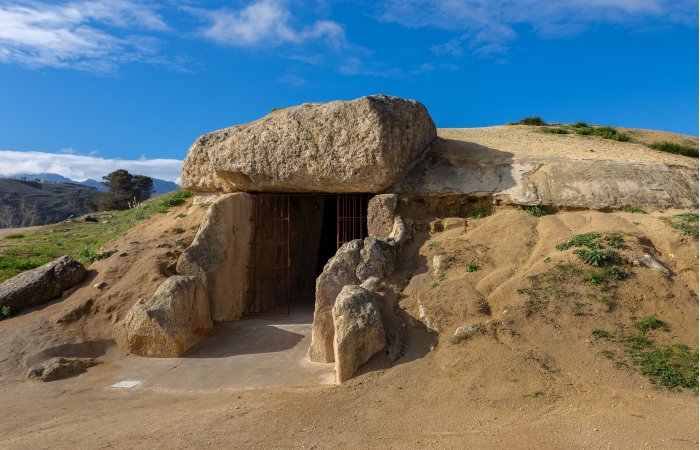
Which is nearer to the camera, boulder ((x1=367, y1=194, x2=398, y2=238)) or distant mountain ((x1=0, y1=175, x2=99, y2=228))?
boulder ((x1=367, y1=194, x2=398, y2=238))

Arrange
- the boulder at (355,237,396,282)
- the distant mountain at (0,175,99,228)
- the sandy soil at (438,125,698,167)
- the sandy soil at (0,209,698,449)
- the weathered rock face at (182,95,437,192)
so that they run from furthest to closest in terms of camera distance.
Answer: the distant mountain at (0,175,99,228) < the sandy soil at (438,125,698,167) < the weathered rock face at (182,95,437,192) < the boulder at (355,237,396,282) < the sandy soil at (0,209,698,449)

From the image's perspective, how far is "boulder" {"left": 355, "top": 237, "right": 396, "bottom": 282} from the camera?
8992mm

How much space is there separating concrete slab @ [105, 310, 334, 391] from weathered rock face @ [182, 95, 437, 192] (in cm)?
304

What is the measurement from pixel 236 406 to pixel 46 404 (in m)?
3.01

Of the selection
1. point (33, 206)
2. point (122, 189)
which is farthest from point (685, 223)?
point (33, 206)

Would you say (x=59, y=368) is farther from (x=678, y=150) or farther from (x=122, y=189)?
(x=122, y=189)

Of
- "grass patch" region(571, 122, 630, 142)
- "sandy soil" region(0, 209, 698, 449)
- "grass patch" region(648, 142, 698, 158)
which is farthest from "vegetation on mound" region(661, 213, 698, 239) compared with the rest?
"grass patch" region(571, 122, 630, 142)

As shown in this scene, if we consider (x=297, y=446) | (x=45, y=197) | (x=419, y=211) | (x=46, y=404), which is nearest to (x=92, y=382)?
(x=46, y=404)

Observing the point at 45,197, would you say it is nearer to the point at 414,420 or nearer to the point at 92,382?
the point at 92,382

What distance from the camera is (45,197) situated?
230ft

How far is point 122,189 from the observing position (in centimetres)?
4650

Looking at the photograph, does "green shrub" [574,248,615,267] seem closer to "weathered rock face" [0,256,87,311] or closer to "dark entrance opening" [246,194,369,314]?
"dark entrance opening" [246,194,369,314]

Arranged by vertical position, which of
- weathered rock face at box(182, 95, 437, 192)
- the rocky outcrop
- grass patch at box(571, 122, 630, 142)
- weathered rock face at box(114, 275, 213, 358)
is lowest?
weathered rock face at box(114, 275, 213, 358)

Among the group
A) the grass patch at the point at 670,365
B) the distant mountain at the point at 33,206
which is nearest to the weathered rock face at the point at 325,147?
the grass patch at the point at 670,365
